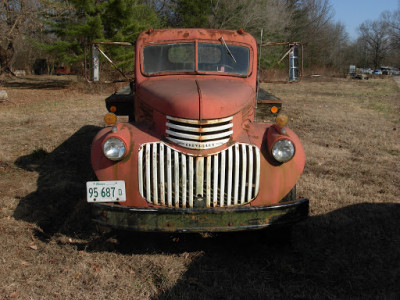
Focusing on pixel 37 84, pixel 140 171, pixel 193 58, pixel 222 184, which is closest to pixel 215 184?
pixel 222 184

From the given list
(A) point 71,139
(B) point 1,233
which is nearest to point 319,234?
(B) point 1,233

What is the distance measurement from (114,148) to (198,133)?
2.52ft

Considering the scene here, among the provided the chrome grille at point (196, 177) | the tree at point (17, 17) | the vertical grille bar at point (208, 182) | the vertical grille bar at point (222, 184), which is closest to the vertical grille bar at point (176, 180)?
the chrome grille at point (196, 177)

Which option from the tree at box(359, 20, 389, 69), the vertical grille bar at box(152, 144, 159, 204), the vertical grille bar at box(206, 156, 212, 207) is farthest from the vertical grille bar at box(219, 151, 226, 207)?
the tree at box(359, 20, 389, 69)

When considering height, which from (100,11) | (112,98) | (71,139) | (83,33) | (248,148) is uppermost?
(100,11)

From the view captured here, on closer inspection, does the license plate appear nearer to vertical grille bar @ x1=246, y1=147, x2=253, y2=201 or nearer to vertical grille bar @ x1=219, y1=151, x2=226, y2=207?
vertical grille bar @ x1=219, y1=151, x2=226, y2=207

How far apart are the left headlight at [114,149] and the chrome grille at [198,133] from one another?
44 centimetres

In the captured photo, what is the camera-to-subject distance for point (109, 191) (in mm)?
3506

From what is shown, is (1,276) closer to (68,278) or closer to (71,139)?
(68,278)

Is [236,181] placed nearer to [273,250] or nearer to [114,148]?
[273,250]

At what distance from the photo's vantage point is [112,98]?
6031mm

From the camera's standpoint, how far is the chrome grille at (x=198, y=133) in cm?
356

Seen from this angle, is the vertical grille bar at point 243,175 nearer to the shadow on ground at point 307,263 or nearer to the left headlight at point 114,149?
the shadow on ground at point 307,263

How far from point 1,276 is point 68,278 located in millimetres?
589
